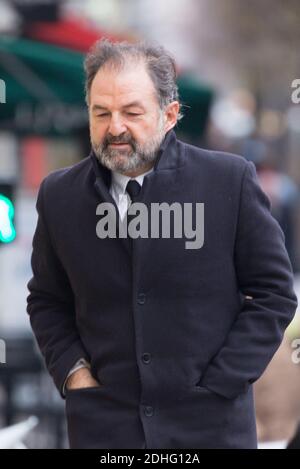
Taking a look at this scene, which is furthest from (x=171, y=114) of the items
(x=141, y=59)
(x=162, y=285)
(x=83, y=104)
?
(x=83, y=104)

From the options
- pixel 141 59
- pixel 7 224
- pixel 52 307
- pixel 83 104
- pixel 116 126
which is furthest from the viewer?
pixel 83 104

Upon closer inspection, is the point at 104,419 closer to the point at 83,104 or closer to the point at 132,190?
the point at 132,190

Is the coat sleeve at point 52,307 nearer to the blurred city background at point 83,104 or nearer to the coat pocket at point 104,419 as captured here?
the coat pocket at point 104,419

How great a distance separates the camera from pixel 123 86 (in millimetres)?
3213

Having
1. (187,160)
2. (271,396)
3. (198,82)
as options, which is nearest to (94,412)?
(187,160)

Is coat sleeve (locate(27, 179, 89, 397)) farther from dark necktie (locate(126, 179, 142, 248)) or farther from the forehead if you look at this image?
the forehead

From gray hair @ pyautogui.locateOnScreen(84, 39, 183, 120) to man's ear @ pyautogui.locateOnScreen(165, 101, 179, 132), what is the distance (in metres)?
0.01

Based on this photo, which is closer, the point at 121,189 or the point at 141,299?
the point at 141,299

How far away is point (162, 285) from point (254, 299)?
10.3 inches

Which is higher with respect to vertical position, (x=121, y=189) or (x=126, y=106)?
(x=126, y=106)

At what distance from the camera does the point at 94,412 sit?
3330 millimetres

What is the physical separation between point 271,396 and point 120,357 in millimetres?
2214

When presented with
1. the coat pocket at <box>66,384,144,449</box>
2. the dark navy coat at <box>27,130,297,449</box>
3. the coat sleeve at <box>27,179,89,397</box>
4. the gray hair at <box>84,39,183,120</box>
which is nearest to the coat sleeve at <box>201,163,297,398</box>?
the dark navy coat at <box>27,130,297,449</box>

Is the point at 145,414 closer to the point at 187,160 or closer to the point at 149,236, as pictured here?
the point at 149,236
